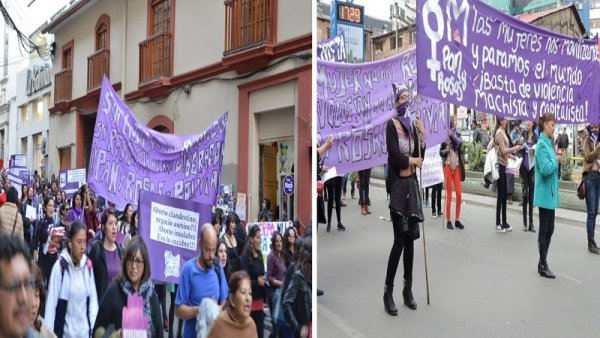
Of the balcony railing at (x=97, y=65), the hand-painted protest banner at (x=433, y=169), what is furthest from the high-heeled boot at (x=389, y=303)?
the hand-painted protest banner at (x=433, y=169)

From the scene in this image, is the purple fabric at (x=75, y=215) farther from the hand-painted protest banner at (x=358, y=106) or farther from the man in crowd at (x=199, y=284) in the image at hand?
the hand-painted protest banner at (x=358, y=106)

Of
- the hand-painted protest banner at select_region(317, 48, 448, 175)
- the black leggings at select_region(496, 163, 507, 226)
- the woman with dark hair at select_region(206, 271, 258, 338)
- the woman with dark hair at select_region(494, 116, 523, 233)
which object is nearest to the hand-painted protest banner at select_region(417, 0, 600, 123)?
the hand-painted protest banner at select_region(317, 48, 448, 175)

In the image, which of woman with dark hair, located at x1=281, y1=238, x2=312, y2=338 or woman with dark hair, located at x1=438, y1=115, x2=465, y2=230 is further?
woman with dark hair, located at x1=438, y1=115, x2=465, y2=230

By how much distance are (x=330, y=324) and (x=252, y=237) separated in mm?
652

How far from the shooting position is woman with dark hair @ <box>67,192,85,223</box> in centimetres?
143

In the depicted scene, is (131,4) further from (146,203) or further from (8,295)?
(8,295)

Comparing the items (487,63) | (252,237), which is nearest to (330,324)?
(252,237)

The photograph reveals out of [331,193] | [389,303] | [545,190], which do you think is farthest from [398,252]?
[545,190]

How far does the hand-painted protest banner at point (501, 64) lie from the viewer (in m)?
2.42

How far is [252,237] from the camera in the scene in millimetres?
1287

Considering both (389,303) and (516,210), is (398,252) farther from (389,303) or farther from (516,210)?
(516,210)

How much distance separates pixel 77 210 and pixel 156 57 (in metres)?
0.42

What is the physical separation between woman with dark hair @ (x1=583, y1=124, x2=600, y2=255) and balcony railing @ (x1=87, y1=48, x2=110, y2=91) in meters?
3.56

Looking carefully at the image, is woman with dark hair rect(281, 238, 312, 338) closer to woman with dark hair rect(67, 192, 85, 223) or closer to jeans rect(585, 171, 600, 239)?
woman with dark hair rect(67, 192, 85, 223)
